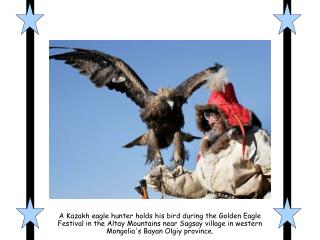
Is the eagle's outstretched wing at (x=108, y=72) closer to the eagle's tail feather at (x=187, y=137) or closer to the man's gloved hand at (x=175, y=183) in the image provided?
the eagle's tail feather at (x=187, y=137)

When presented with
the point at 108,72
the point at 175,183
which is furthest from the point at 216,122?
the point at 108,72

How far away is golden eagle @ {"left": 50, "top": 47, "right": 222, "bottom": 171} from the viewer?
491 cm

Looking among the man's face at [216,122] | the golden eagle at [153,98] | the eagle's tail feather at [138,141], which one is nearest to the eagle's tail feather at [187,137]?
the golden eagle at [153,98]

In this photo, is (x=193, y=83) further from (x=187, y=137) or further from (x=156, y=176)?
(x=156, y=176)

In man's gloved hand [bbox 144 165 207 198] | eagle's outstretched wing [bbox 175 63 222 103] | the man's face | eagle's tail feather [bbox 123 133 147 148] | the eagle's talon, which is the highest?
eagle's outstretched wing [bbox 175 63 222 103]

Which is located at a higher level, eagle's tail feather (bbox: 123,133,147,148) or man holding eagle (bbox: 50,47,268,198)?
man holding eagle (bbox: 50,47,268,198)

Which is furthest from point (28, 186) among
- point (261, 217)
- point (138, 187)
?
point (261, 217)

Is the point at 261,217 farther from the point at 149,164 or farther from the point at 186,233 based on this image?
the point at 149,164

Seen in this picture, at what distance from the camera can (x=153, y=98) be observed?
4.93 metres

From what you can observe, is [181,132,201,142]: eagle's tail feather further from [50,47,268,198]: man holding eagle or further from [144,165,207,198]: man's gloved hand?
[144,165,207,198]: man's gloved hand

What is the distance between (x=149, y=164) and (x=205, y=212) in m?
0.53

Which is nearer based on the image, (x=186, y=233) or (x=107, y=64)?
(x=186, y=233)

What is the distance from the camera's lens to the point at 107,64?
4977mm

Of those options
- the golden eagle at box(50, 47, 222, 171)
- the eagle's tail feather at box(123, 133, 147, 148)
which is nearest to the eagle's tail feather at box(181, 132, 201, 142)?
the golden eagle at box(50, 47, 222, 171)
